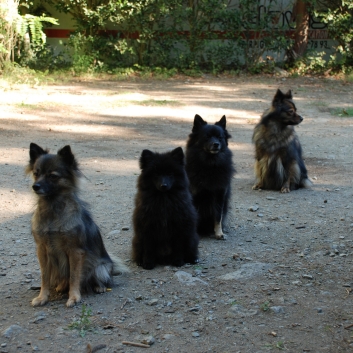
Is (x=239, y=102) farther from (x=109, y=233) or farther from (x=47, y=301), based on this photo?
(x=47, y=301)

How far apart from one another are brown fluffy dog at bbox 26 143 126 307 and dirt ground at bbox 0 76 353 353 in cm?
23

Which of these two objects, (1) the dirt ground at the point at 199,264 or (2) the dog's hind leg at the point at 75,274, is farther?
(2) the dog's hind leg at the point at 75,274

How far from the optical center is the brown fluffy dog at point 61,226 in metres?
4.96

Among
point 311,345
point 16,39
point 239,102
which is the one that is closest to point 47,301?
point 311,345

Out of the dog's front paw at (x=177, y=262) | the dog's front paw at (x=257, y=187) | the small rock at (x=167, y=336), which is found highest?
the dog's front paw at (x=257, y=187)

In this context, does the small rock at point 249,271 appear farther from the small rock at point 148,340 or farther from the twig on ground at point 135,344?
the twig on ground at point 135,344

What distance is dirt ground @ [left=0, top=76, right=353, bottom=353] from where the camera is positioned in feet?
14.8

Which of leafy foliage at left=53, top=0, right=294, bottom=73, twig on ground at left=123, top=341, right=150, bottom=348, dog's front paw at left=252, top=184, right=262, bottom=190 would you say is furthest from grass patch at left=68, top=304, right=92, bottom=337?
leafy foliage at left=53, top=0, right=294, bottom=73

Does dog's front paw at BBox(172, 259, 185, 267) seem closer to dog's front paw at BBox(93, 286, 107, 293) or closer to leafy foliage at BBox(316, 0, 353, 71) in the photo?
dog's front paw at BBox(93, 286, 107, 293)

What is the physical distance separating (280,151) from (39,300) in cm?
581

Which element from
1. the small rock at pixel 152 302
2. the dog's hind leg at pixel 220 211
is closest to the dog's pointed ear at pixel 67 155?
the small rock at pixel 152 302

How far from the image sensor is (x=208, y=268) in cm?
605

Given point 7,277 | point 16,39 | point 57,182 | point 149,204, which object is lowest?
point 7,277

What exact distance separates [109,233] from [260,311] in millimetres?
2936
